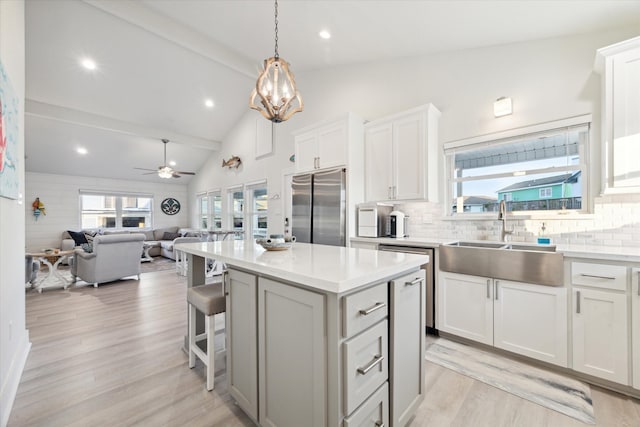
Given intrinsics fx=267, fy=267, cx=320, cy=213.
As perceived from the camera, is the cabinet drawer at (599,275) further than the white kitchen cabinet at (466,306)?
No

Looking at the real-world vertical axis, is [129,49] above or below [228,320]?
above

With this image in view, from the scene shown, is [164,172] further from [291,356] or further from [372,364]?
[372,364]

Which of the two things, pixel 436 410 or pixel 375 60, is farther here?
pixel 375 60

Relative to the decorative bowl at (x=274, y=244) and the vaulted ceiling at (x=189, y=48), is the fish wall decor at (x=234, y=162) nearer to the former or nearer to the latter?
the vaulted ceiling at (x=189, y=48)

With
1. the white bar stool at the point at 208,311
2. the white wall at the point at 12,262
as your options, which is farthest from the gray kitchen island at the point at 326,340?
the white wall at the point at 12,262

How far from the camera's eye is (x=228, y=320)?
1.64 m

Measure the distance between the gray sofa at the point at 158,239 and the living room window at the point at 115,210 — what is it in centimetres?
46

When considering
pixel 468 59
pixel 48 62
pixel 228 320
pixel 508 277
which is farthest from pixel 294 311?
pixel 48 62

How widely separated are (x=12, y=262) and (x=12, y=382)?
79 cm

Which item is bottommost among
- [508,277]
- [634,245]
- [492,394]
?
[492,394]

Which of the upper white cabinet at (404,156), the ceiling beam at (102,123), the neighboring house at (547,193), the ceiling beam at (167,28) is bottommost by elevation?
the neighboring house at (547,193)

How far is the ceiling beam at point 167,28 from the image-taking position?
10.5 feet

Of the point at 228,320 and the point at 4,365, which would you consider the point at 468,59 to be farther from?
the point at 4,365

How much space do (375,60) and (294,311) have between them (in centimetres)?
368
